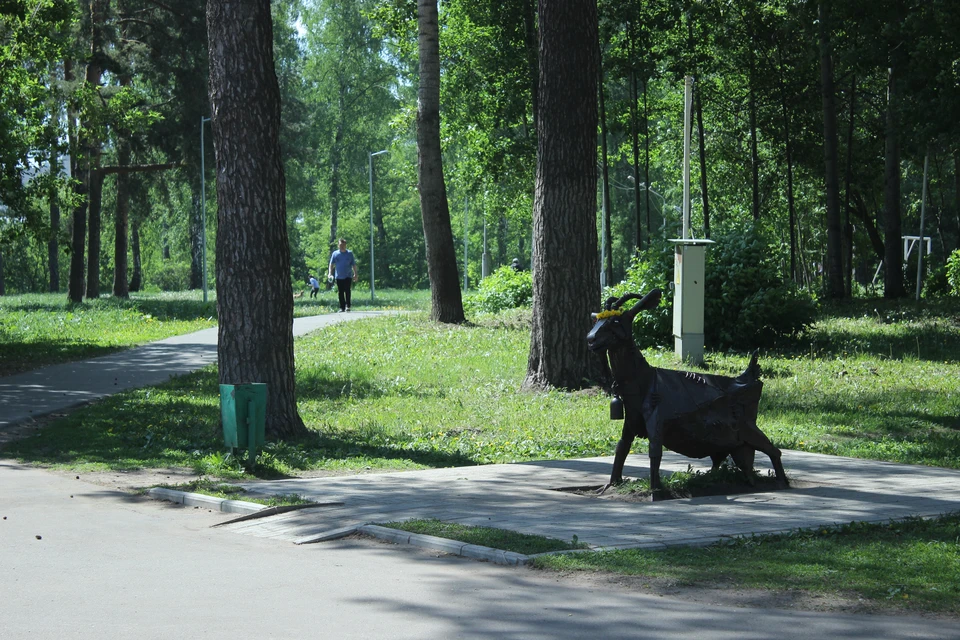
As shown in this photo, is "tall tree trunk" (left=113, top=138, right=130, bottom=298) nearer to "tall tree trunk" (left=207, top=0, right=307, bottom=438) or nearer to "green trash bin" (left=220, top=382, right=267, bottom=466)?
"tall tree trunk" (left=207, top=0, right=307, bottom=438)

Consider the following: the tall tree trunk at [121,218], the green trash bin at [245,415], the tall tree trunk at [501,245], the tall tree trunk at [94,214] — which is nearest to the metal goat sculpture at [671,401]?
the green trash bin at [245,415]

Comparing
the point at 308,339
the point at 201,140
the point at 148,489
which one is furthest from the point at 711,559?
the point at 201,140

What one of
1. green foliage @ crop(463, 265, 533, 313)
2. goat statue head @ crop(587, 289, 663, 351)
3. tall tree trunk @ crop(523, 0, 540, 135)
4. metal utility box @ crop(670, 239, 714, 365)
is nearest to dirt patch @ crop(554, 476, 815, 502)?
goat statue head @ crop(587, 289, 663, 351)

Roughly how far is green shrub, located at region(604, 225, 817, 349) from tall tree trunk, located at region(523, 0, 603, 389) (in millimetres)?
5169

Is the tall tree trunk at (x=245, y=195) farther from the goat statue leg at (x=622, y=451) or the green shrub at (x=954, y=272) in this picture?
the green shrub at (x=954, y=272)

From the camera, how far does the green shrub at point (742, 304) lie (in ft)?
64.2

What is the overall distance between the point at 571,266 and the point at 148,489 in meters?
6.98

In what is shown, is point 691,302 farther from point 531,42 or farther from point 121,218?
point 121,218

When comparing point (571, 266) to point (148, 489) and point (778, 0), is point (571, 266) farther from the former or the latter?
point (778, 0)

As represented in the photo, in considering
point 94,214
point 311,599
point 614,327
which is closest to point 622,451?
point 614,327

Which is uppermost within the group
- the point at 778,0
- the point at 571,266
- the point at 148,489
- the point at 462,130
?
the point at 778,0

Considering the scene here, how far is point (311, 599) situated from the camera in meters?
5.82

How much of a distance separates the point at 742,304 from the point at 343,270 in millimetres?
16388

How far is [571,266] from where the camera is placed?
14727 millimetres
